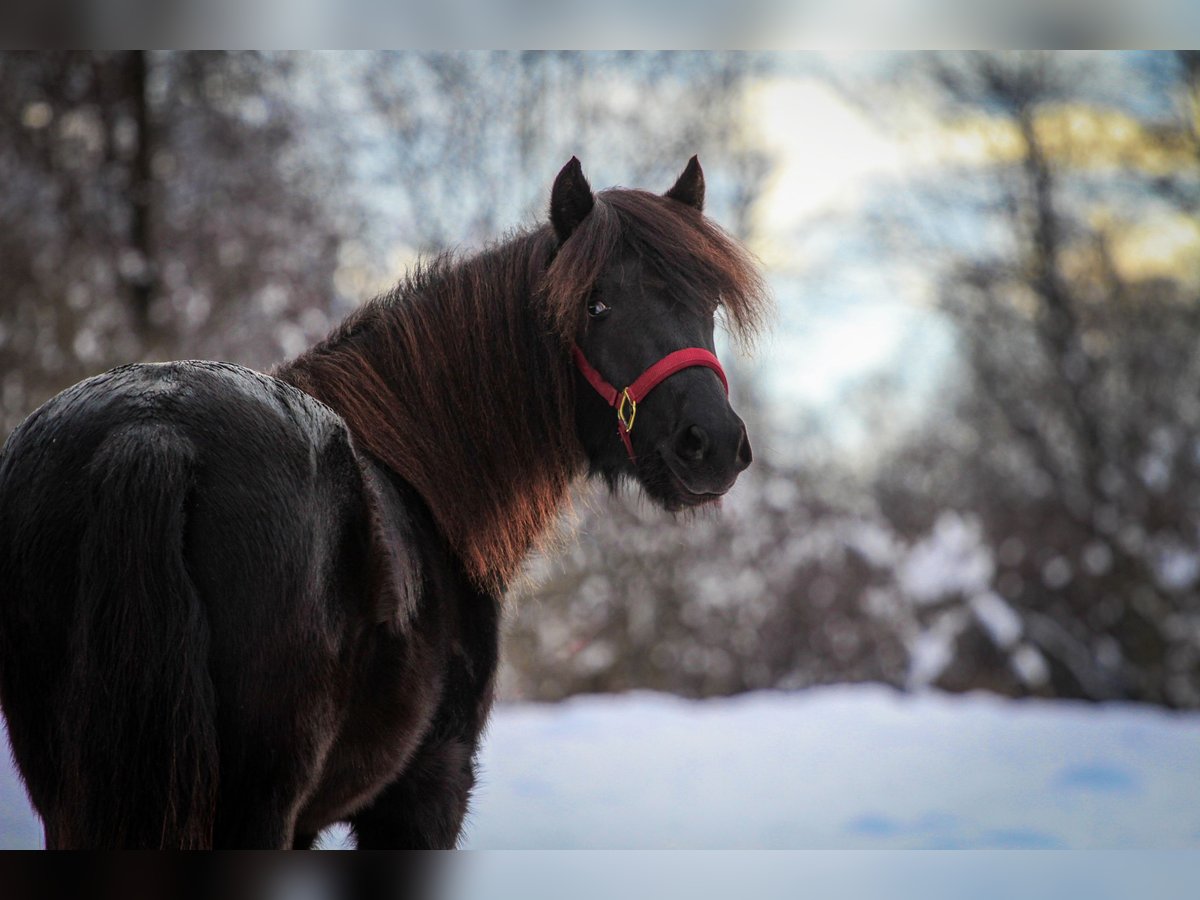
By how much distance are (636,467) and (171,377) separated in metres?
0.81

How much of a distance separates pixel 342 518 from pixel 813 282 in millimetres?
3751

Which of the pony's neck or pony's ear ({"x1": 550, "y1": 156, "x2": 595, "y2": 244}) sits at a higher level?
pony's ear ({"x1": 550, "y1": 156, "x2": 595, "y2": 244})

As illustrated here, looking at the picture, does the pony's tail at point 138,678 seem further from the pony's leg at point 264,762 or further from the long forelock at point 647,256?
the long forelock at point 647,256

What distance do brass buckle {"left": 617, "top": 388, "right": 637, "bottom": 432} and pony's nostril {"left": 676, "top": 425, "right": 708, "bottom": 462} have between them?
93 mm

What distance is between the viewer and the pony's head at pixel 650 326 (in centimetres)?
163

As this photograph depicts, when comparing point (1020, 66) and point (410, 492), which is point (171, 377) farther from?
point (1020, 66)

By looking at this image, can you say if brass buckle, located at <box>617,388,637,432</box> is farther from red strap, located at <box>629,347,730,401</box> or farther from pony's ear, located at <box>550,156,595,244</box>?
pony's ear, located at <box>550,156,595,244</box>

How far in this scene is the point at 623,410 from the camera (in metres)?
1.68

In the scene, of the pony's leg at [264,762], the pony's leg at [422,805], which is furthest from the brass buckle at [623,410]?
the pony's leg at [264,762]

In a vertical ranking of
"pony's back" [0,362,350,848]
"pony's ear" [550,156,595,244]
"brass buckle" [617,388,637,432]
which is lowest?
"pony's back" [0,362,350,848]

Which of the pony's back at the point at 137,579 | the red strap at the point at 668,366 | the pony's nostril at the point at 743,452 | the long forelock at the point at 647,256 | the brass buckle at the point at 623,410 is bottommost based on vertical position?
the pony's back at the point at 137,579

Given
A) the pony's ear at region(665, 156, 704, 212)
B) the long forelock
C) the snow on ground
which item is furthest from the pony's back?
the snow on ground

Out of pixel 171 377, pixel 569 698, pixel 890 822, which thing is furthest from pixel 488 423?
pixel 569 698

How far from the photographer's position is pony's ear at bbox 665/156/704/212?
191cm
